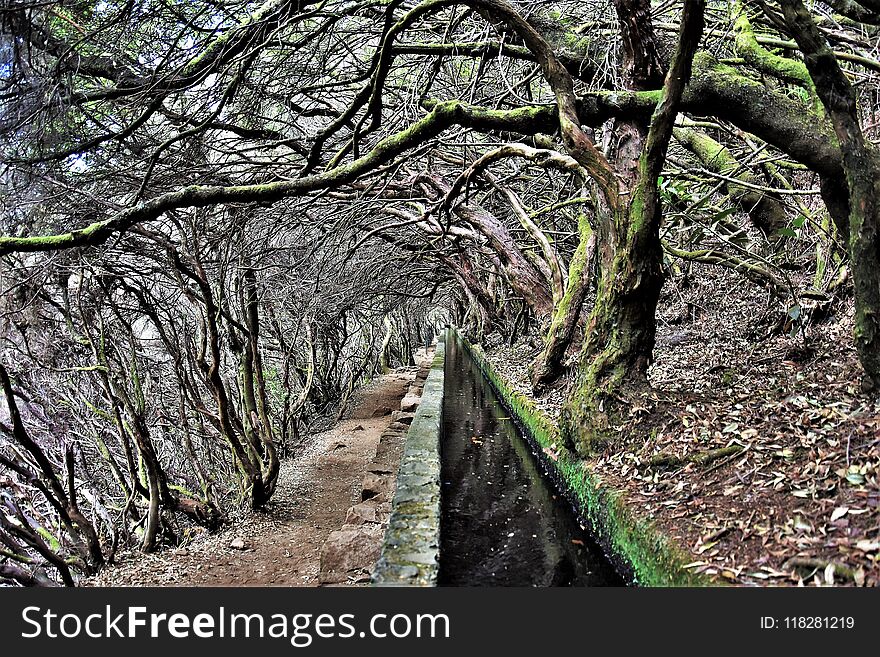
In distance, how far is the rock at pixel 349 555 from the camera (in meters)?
5.02

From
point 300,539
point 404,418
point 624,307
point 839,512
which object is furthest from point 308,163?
point 404,418

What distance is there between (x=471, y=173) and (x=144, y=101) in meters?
3.47

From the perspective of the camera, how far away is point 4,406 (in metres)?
7.71

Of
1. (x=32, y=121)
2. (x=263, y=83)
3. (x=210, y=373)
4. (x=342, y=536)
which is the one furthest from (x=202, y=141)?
(x=342, y=536)

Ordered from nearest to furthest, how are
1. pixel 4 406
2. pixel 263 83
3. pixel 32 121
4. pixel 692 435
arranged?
pixel 32 121, pixel 692 435, pixel 263 83, pixel 4 406

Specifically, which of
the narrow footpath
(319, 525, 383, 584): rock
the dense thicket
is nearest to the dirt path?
the narrow footpath

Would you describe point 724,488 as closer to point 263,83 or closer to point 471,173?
point 471,173

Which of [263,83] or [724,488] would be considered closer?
[724,488]

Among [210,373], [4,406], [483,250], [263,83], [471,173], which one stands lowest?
[4,406]

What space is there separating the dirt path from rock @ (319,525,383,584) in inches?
12.4

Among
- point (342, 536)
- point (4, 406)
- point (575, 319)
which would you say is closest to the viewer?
point (342, 536)

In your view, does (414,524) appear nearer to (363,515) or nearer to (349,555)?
(349,555)

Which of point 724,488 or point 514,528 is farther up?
point 724,488

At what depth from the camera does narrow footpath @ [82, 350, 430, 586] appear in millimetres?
5339
